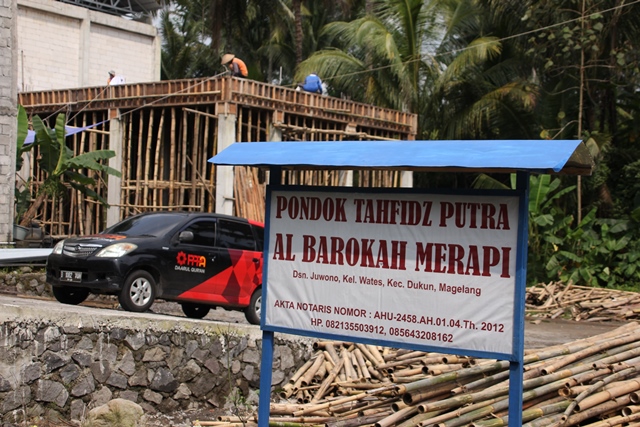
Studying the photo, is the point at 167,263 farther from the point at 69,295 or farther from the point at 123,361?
the point at 123,361

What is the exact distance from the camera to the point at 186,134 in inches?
854

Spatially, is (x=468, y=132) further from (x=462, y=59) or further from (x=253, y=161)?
(x=253, y=161)

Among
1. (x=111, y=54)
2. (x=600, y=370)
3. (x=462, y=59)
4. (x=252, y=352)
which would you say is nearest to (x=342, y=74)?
(x=462, y=59)

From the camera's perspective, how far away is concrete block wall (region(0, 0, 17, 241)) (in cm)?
1694

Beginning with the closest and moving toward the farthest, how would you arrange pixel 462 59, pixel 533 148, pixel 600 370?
pixel 533 148 < pixel 600 370 < pixel 462 59

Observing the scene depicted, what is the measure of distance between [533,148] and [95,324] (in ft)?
19.5

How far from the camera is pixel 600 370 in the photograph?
7.85m

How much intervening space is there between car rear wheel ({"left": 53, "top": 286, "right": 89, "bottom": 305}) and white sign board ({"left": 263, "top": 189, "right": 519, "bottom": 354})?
22.5ft

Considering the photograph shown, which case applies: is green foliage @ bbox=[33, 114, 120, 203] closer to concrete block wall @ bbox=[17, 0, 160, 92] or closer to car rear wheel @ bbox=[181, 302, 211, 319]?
car rear wheel @ bbox=[181, 302, 211, 319]

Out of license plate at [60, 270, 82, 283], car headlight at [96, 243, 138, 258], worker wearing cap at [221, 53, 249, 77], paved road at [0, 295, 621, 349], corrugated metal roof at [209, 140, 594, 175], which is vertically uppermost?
worker wearing cap at [221, 53, 249, 77]

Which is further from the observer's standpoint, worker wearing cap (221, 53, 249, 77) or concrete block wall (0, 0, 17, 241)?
worker wearing cap (221, 53, 249, 77)

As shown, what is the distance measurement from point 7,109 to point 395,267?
41.8 feet

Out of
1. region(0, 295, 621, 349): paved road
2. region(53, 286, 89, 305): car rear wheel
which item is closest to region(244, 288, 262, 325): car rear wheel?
region(0, 295, 621, 349): paved road

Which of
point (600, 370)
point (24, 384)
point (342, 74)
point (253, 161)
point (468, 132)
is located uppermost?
point (342, 74)
